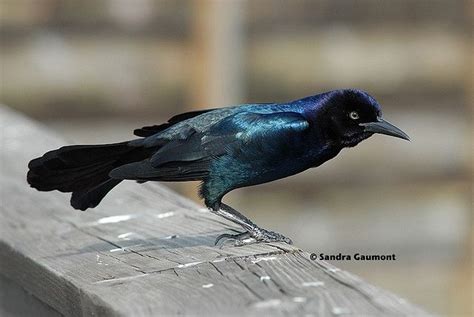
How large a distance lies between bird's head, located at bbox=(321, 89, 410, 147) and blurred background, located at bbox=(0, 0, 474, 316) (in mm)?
Result: 3407

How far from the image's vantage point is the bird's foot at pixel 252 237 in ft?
8.59

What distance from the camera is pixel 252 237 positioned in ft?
8.94

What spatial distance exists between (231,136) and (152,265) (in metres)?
0.88

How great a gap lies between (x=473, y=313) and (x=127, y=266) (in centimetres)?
515

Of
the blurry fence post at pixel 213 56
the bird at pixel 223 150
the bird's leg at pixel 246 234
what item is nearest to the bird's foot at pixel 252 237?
the bird's leg at pixel 246 234

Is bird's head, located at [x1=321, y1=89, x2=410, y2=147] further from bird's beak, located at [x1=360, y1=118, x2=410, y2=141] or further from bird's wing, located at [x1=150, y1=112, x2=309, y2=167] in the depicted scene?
bird's wing, located at [x1=150, y1=112, x2=309, y2=167]

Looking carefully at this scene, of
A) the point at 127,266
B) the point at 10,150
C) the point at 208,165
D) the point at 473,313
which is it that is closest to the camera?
the point at 127,266

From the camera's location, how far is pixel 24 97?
6941mm

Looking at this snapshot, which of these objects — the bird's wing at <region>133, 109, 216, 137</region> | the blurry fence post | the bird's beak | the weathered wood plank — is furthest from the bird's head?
the blurry fence post

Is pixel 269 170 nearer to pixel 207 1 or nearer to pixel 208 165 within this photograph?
pixel 208 165

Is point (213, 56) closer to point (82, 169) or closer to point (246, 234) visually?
point (82, 169)

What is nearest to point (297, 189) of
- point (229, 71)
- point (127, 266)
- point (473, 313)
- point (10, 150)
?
point (229, 71)

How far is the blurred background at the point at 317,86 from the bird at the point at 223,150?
135 inches

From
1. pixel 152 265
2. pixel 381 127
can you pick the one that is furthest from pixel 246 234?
pixel 381 127
